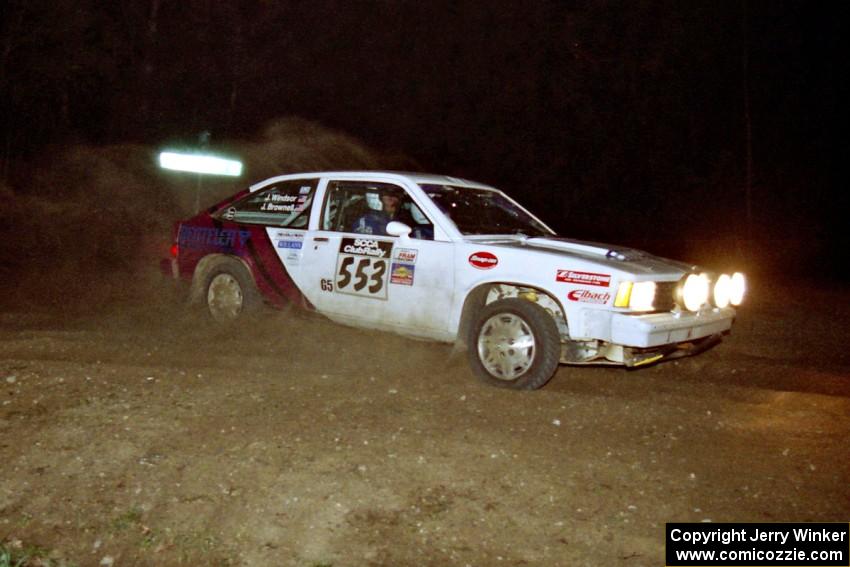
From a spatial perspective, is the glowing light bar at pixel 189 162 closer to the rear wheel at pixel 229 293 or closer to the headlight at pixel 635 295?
the rear wheel at pixel 229 293

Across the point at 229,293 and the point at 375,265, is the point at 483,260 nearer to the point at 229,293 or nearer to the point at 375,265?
the point at 375,265

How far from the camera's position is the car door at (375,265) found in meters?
6.27

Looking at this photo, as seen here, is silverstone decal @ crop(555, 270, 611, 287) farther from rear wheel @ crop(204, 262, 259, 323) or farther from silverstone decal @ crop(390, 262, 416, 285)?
rear wheel @ crop(204, 262, 259, 323)

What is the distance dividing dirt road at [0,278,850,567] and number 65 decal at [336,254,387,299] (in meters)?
0.53

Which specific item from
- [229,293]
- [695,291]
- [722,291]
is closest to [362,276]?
[229,293]

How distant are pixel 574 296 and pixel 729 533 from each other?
2.14m

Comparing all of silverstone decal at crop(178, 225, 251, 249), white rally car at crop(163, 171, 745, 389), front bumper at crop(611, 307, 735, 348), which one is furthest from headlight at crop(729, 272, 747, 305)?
silverstone decal at crop(178, 225, 251, 249)

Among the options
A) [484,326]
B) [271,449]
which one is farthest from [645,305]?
[271,449]

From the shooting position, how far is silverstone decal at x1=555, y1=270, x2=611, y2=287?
18.0 feet

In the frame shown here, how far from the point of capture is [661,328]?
18.1 feet

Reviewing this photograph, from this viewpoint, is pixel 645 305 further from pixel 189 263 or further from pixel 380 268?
pixel 189 263

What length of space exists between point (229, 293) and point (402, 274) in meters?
2.00

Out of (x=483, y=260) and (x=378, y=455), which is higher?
(x=483, y=260)

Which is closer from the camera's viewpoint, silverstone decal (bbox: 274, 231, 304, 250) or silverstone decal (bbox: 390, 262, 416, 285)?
silverstone decal (bbox: 390, 262, 416, 285)
